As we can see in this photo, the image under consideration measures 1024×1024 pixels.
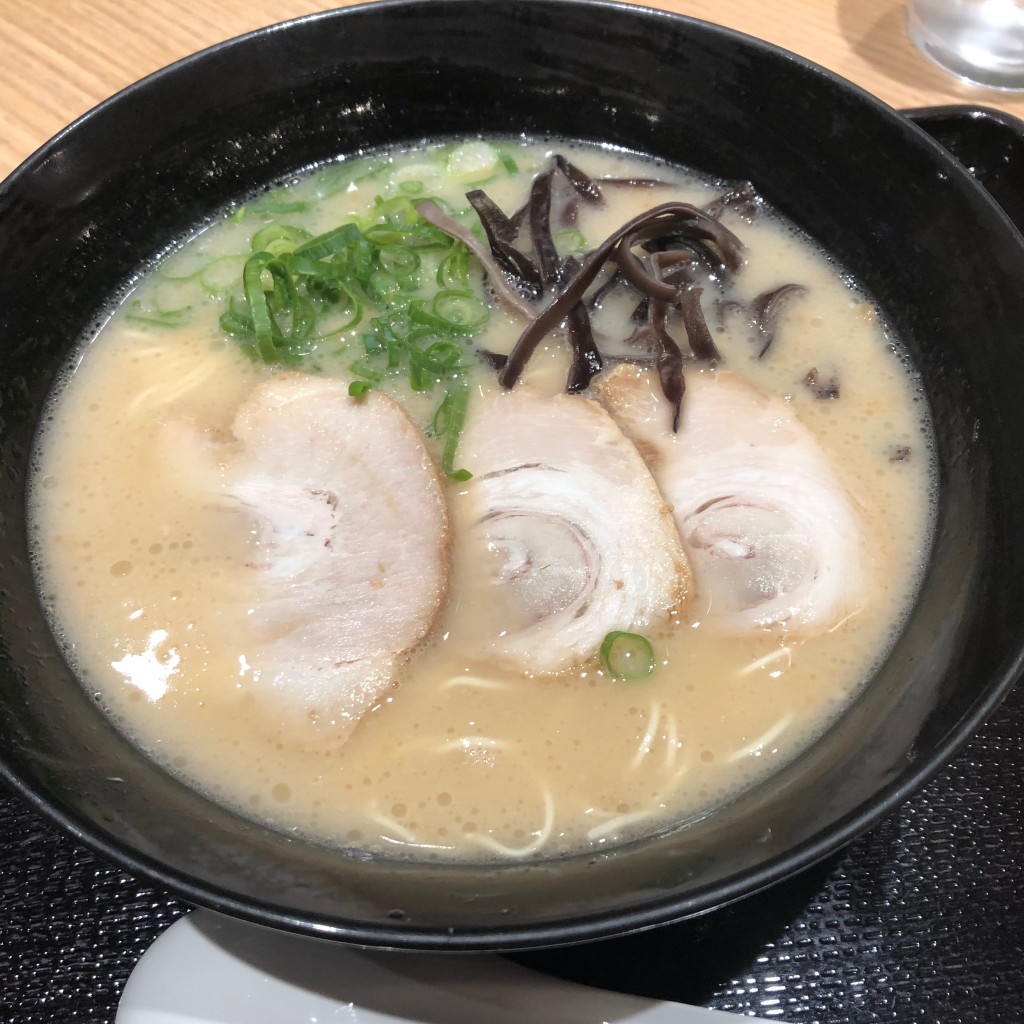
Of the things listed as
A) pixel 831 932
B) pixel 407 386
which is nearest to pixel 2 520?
pixel 407 386

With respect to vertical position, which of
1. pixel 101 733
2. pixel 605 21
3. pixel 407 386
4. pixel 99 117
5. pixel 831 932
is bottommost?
pixel 101 733

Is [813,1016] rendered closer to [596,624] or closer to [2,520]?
[596,624]

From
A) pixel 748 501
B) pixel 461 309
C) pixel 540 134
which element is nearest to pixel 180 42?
pixel 540 134

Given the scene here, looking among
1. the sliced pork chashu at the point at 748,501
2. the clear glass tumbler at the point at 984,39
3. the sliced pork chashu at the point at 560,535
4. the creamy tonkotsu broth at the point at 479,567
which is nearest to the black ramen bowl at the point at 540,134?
the creamy tonkotsu broth at the point at 479,567

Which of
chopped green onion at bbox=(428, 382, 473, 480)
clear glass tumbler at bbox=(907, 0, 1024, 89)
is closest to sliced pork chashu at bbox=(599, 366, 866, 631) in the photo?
chopped green onion at bbox=(428, 382, 473, 480)

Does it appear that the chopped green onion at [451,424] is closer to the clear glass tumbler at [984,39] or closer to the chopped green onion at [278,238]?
the chopped green onion at [278,238]

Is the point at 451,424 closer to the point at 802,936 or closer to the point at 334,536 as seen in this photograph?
the point at 334,536
